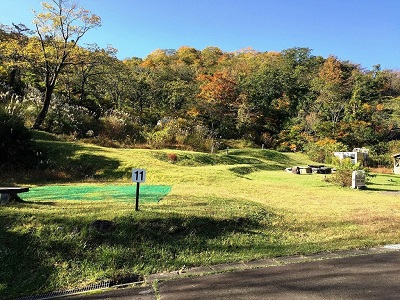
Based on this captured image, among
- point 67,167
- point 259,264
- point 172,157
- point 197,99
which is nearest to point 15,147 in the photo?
point 67,167

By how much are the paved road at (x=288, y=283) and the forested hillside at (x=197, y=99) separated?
14.1m

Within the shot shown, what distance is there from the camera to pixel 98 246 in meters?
4.02

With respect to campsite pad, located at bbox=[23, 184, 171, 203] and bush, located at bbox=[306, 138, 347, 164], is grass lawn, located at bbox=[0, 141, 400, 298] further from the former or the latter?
→ bush, located at bbox=[306, 138, 347, 164]

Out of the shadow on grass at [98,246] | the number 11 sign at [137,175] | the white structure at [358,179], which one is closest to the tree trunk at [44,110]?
the shadow on grass at [98,246]

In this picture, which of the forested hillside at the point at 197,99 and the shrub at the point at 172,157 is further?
the forested hillside at the point at 197,99

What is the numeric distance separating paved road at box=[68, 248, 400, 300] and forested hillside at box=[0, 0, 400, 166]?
555 inches

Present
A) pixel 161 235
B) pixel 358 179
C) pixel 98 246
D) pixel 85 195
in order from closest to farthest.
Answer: pixel 98 246, pixel 161 235, pixel 85 195, pixel 358 179

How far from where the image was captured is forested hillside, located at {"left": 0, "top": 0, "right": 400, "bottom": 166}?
58.5 ft

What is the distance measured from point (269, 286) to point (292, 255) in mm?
1101

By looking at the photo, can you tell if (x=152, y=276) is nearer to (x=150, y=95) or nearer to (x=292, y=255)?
(x=292, y=255)

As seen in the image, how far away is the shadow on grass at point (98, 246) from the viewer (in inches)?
140

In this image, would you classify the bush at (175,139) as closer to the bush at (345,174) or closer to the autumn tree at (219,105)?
the bush at (345,174)

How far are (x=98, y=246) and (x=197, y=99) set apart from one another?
27586mm

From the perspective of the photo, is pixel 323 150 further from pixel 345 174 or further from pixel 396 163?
pixel 345 174
